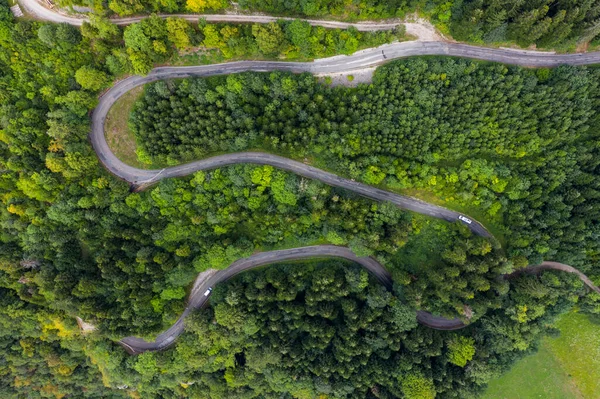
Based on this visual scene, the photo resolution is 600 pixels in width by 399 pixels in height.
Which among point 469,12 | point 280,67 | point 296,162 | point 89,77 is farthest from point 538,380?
point 89,77

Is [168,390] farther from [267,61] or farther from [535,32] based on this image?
[535,32]

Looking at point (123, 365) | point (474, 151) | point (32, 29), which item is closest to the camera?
point (32, 29)

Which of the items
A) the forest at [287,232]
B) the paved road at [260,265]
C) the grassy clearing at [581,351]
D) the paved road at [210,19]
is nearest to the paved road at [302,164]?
the paved road at [260,265]

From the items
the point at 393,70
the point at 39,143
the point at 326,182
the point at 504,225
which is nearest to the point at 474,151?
the point at 504,225

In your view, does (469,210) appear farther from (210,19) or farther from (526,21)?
(210,19)

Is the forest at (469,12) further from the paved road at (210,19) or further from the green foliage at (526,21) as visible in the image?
the paved road at (210,19)

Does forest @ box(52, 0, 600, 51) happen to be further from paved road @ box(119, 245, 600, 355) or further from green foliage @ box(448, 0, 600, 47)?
paved road @ box(119, 245, 600, 355)

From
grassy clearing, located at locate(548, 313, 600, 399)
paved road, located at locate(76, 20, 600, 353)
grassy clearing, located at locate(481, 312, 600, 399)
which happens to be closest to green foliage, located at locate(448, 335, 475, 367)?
paved road, located at locate(76, 20, 600, 353)
